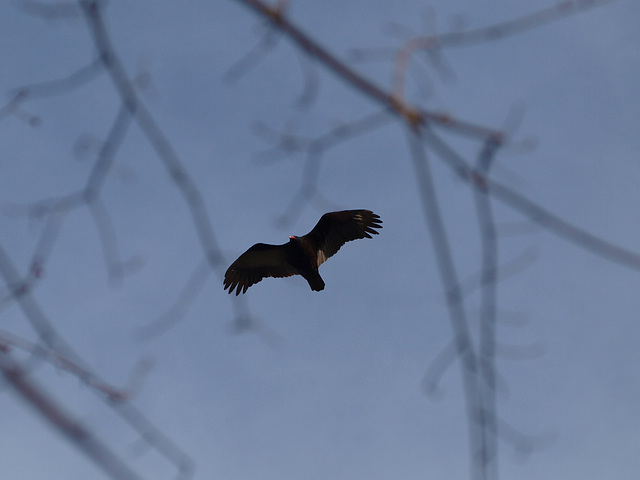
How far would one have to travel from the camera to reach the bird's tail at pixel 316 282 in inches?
361

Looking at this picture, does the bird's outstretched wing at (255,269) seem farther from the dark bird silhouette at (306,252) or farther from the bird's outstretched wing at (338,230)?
the bird's outstretched wing at (338,230)

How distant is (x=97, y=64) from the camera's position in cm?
312

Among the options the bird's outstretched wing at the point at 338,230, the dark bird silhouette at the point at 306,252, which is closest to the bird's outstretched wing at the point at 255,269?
the dark bird silhouette at the point at 306,252

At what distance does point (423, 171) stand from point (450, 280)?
1.40 ft

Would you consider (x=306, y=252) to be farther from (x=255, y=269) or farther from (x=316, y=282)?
(x=255, y=269)

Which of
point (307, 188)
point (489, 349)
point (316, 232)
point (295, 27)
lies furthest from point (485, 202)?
point (316, 232)

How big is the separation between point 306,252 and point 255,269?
3.33 feet

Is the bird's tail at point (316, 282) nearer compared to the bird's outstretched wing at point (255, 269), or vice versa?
the bird's tail at point (316, 282)

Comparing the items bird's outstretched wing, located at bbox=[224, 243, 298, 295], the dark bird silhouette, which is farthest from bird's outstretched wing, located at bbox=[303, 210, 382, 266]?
bird's outstretched wing, located at bbox=[224, 243, 298, 295]

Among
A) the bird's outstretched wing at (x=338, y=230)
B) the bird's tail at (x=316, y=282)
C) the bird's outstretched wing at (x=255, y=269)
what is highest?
the bird's outstretched wing at (x=338, y=230)

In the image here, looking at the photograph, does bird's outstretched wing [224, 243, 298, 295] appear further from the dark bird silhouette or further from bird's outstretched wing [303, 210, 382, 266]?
bird's outstretched wing [303, 210, 382, 266]

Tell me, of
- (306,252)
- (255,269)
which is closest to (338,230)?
(306,252)

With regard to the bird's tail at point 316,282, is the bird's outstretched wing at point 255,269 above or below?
above

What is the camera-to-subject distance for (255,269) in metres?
9.91
